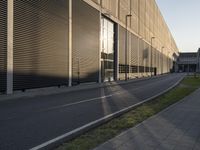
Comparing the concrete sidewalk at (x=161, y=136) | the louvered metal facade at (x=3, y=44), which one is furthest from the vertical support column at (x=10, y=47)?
the concrete sidewalk at (x=161, y=136)

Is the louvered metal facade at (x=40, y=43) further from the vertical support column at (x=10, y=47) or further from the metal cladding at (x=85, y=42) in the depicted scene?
the metal cladding at (x=85, y=42)

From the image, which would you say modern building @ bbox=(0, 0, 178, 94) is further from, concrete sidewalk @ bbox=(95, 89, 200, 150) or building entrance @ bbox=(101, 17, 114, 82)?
concrete sidewalk @ bbox=(95, 89, 200, 150)

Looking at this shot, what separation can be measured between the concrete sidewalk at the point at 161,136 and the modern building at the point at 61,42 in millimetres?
12661

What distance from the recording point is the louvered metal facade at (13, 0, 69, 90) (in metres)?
21.4

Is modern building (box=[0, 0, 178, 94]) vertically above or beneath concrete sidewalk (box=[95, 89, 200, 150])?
above

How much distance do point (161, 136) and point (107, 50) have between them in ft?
125

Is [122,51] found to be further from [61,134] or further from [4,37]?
[61,134]

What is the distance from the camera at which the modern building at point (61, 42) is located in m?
20.5

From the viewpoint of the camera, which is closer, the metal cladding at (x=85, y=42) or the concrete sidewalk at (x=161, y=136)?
the concrete sidewalk at (x=161, y=136)

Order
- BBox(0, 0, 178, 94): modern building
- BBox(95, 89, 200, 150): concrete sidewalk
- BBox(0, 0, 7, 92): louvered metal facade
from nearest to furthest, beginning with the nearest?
BBox(95, 89, 200, 150): concrete sidewalk, BBox(0, 0, 7, 92): louvered metal facade, BBox(0, 0, 178, 94): modern building

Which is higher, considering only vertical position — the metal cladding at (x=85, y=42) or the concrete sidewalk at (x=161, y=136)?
the metal cladding at (x=85, y=42)

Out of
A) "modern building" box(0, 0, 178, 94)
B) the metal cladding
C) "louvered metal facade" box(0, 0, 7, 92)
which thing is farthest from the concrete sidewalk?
the metal cladding

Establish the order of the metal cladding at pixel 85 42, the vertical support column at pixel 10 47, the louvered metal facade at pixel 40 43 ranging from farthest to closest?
the metal cladding at pixel 85 42
the louvered metal facade at pixel 40 43
the vertical support column at pixel 10 47

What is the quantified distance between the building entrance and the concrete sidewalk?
105 feet
